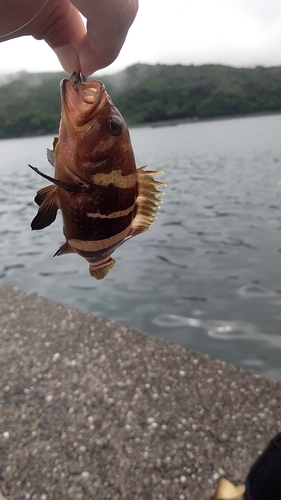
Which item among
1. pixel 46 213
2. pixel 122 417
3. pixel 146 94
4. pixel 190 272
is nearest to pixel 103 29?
pixel 46 213

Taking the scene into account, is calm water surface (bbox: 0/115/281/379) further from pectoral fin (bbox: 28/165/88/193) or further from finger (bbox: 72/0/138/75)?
pectoral fin (bbox: 28/165/88/193)

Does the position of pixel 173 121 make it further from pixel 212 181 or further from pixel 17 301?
pixel 212 181

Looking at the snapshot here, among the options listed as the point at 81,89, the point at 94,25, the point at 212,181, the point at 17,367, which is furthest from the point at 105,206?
the point at 212,181

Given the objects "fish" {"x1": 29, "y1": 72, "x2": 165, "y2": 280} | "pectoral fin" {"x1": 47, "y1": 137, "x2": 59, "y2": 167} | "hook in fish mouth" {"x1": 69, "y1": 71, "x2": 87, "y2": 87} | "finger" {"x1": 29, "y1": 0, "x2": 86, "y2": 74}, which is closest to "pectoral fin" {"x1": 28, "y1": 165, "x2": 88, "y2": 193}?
"fish" {"x1": 29, "y1": 72, "x2": 165, "y2": 280}

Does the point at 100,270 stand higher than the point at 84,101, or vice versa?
the point at 84,101

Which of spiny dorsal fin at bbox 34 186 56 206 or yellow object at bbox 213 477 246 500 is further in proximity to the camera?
yellow object at bbox 213 477 246 500

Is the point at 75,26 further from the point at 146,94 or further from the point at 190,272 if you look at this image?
the point at 190,272
